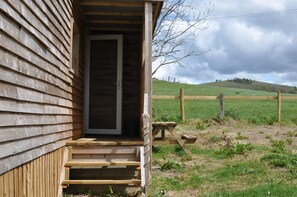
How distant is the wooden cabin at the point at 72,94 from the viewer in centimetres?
379

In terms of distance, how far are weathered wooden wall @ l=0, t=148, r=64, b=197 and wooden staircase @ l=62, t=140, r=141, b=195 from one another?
1.17ft

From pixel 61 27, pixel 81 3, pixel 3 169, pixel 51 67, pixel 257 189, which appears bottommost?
pixel 257 189

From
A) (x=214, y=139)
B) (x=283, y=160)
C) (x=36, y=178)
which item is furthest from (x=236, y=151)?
(x=36, y=178)

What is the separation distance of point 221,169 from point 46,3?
4.92m

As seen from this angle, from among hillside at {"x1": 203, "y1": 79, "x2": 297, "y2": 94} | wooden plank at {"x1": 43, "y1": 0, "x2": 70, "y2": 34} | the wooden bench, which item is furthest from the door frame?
hillside at {"x1": 203, "y1": 79, "x2": 297, "y2": 94}

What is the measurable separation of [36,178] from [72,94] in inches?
111

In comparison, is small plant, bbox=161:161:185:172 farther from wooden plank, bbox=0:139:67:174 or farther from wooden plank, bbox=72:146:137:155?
wooden plank, bbox=0:139:67:174

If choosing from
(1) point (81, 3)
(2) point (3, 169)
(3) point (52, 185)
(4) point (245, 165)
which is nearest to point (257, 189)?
(4) point (245, 165)

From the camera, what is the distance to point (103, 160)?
21.2 feet

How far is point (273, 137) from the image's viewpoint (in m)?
12.5

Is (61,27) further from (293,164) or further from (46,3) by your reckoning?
(293,164)

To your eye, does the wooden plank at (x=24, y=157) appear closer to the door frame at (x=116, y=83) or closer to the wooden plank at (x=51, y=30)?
the wooden plank at (x=51, y=30)

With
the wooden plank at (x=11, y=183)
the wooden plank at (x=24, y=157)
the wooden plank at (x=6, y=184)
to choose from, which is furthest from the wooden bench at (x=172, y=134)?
the wooden plank at (x=6, y=184)

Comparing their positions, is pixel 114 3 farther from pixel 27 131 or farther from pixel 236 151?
pixel 236 151
